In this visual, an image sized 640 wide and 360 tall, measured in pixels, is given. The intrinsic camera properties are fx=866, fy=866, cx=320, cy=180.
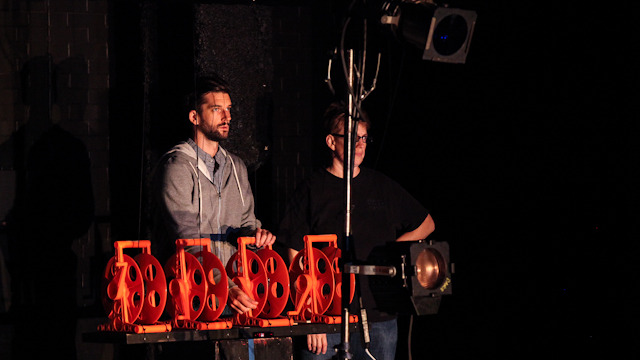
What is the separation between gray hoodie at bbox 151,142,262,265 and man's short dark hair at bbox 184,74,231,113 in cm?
22

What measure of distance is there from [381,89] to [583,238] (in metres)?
1.19

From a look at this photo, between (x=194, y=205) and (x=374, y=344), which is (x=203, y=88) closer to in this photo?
(x=194, y=205)

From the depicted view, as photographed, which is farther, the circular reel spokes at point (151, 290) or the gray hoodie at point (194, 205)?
the gray hoodie at point (194, 205)

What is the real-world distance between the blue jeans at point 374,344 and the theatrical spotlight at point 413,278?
0.65m

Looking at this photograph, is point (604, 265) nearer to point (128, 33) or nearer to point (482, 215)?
point (482, 215)

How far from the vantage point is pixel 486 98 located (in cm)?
382

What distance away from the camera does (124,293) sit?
9.36 feet

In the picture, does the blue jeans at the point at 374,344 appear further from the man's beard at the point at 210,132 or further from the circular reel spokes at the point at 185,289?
the man's beard at the point at 210,132

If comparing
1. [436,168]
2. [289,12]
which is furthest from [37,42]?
[436,168]

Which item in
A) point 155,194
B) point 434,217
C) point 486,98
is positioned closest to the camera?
point 155,194

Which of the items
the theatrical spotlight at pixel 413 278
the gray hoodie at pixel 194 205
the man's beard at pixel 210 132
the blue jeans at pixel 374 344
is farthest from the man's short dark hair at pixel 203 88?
the theatrical spotlight at pixel 413 278

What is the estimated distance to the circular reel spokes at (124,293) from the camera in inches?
112

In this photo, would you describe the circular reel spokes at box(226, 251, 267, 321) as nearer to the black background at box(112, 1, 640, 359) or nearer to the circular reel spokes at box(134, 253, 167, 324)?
the circular reel spokes at box(134, 253, 167, 324)

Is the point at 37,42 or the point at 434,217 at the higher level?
the point at 37,42
